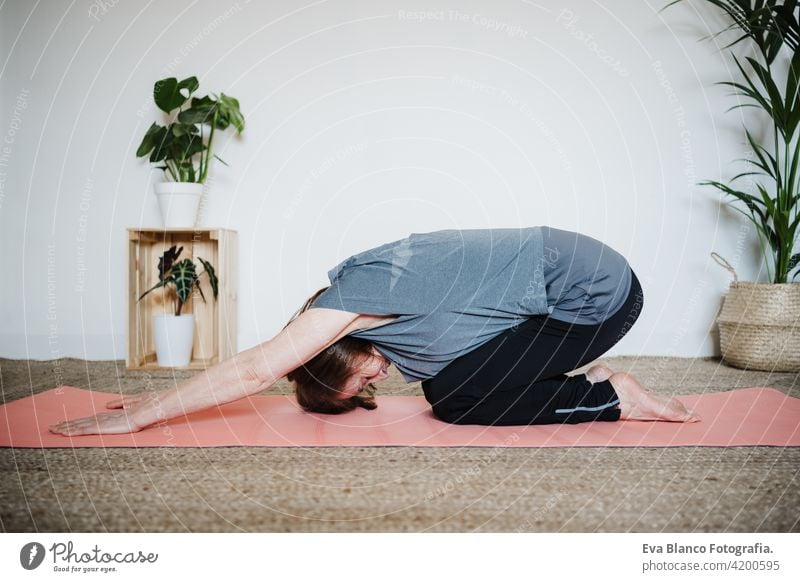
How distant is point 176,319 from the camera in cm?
257

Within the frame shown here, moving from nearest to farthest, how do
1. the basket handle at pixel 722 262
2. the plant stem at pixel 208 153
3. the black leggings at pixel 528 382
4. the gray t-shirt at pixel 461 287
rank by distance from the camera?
1. the gray t-shirt at pixel 461 287
2. the black leggings at pixel 528 382
3. the plant stem at pixel 208 153
4. the basket handle at pixel 722 262

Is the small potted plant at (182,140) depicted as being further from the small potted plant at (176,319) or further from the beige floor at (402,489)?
the beige floor at (402,489)

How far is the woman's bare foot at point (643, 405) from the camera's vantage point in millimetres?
1585

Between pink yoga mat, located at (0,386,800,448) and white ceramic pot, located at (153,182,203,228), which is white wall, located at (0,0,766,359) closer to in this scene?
white ceramic pot, located at (153,182,203,228)

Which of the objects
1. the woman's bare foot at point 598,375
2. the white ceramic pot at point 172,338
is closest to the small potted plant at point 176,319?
the white ceramic pot at point 172,338

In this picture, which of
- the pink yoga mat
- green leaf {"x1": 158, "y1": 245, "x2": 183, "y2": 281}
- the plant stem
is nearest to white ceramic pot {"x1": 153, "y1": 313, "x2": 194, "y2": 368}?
green leaf {"x1": 158, "y1": 245, "x2": 183, "y2": 281}

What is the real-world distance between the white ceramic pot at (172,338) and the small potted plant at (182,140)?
0.40 metres

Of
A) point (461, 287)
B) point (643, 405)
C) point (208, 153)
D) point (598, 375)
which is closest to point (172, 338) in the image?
point (208, 153)

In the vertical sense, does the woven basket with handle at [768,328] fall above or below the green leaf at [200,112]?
below

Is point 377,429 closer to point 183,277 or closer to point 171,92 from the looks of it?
point 183,277

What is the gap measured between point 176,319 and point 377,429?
4.39ft

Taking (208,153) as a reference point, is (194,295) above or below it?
below

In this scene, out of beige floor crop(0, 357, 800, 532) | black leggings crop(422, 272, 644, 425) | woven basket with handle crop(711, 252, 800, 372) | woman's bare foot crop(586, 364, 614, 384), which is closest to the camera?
beige floor crop(0, 357, 800, 532)

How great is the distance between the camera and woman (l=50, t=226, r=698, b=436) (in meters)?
1.33
